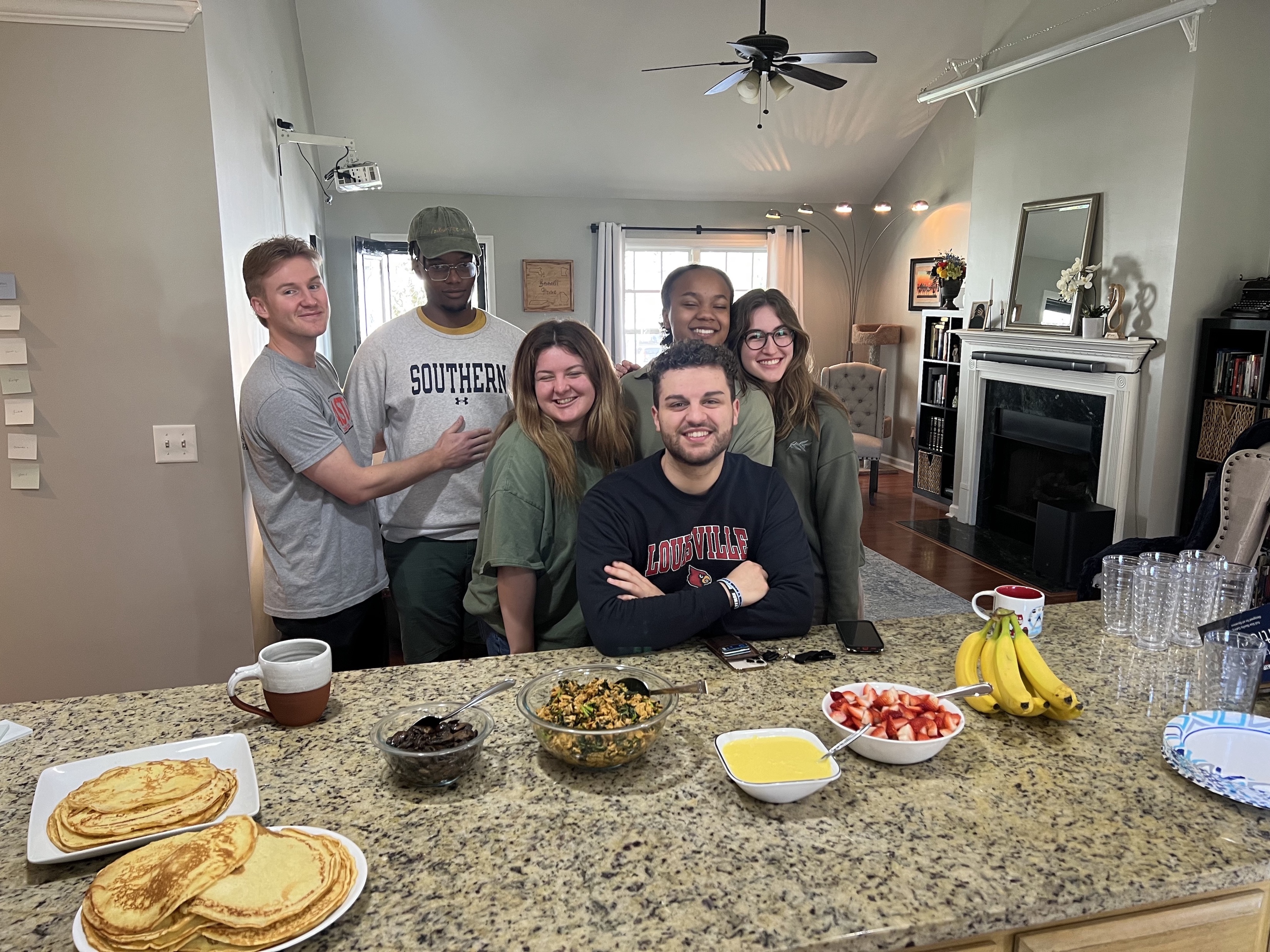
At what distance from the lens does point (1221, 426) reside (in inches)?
174

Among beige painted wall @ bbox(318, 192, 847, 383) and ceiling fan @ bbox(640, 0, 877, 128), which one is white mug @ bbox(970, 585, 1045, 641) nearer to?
ceiling fan @ bbox(640, 0, 877, 128)

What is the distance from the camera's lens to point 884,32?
20.2 ft

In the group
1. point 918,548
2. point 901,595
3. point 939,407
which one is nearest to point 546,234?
point 939,407

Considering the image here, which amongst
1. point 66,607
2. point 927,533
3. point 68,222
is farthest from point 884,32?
point 66,607

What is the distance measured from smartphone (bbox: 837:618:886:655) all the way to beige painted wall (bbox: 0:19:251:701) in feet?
6.26

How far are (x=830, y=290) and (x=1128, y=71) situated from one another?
424cm

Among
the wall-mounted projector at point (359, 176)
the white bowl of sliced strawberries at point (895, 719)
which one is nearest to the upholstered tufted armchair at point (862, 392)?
the wall-mounted projector at point (359, 176)

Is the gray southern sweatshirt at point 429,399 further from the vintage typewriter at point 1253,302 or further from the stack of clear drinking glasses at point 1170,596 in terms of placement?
the vintage typewriter at point 1253,302

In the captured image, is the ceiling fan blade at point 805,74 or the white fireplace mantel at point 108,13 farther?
the ceiling fan blade at point 805,74

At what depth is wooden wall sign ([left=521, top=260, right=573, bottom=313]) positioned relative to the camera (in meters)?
8.20

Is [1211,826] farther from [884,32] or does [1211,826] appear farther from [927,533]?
[884,32]

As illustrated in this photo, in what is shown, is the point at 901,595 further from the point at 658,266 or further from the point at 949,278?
the point at 658,266

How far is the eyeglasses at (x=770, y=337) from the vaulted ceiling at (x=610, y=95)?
4631 millimetres

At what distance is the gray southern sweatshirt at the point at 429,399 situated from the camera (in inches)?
91.4
